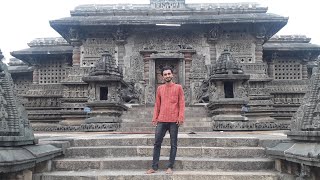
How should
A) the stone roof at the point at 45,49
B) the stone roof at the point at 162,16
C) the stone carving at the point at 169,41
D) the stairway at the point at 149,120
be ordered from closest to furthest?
1. the stairway at the point at 149,120
2. the stone roof at the point at 162,16
3. the stone carving at the point at 169,41
4. the stone roof at the point at 45,49

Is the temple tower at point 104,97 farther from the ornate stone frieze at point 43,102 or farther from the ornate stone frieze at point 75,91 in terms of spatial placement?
the ornate stone frieze at point 43,102

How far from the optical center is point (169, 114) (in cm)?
557

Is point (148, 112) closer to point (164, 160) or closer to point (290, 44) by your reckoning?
point (164, 160)

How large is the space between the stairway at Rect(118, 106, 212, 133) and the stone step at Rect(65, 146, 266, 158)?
5148 mm

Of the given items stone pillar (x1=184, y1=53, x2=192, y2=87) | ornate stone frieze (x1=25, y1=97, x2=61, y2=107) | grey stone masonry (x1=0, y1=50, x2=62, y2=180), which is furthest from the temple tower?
grey stone masonry (x1=0, y1=50, x2=62, y2=180)

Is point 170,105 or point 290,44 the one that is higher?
point 290,44

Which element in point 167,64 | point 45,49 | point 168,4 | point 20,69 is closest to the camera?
point 167,64

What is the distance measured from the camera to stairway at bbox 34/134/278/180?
532 centimetres

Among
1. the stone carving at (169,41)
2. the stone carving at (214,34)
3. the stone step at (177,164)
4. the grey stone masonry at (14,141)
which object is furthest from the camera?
the stone carving at (169,41)

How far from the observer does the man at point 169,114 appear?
5469 millimetres

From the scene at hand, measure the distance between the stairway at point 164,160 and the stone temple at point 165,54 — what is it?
9.30 m

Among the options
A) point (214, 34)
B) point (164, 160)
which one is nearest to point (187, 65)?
point (214, 34)

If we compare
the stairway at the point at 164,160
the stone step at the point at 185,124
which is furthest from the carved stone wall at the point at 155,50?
the stairway at the point at 164,160

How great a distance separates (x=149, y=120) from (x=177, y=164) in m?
7.69
